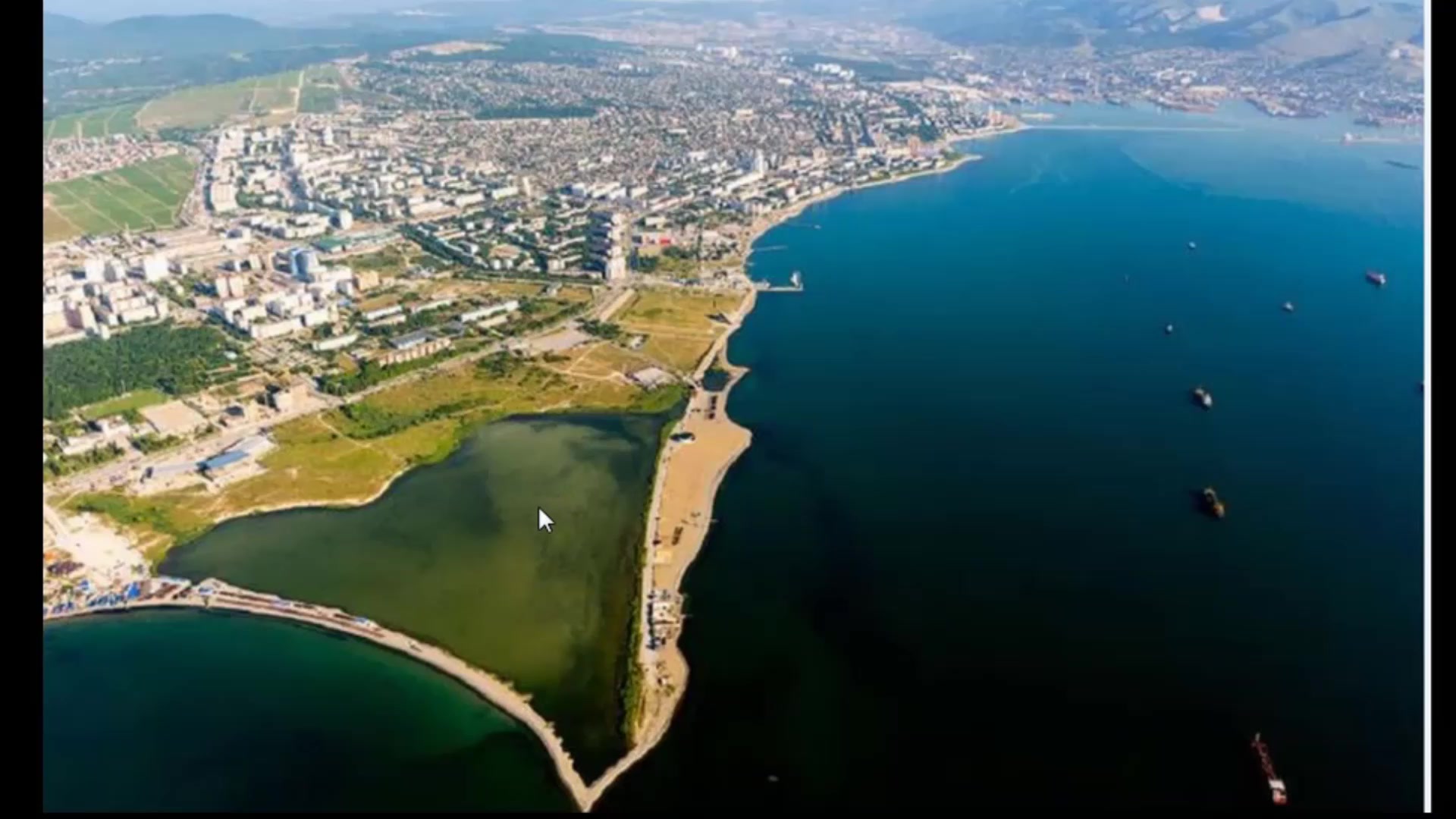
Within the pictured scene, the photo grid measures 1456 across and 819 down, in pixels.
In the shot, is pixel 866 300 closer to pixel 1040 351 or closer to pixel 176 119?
pixel 1040 351

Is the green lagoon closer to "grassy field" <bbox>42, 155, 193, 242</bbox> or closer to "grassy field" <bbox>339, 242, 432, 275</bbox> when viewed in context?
"grassy field" <bbox>339, 242, 432, 275</bbox>

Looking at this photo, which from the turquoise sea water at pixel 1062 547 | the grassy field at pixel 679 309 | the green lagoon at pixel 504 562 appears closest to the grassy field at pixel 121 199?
the grassy field at pixel 679 309

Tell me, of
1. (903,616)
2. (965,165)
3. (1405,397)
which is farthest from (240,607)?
(965,165)

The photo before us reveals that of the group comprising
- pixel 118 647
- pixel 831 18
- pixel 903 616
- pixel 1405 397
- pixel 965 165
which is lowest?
pixel 118 647

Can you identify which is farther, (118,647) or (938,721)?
(118,647)

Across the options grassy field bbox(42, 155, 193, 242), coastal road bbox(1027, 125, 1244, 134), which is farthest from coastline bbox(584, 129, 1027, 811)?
coastal road bbox(1027, 125, 1244, 134)

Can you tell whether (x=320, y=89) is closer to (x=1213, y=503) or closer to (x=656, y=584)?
(x=656, y=584)

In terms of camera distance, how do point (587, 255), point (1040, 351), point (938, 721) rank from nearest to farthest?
1. point (938, 721)
2. point (1040, 351)
3. point (587, 255)
